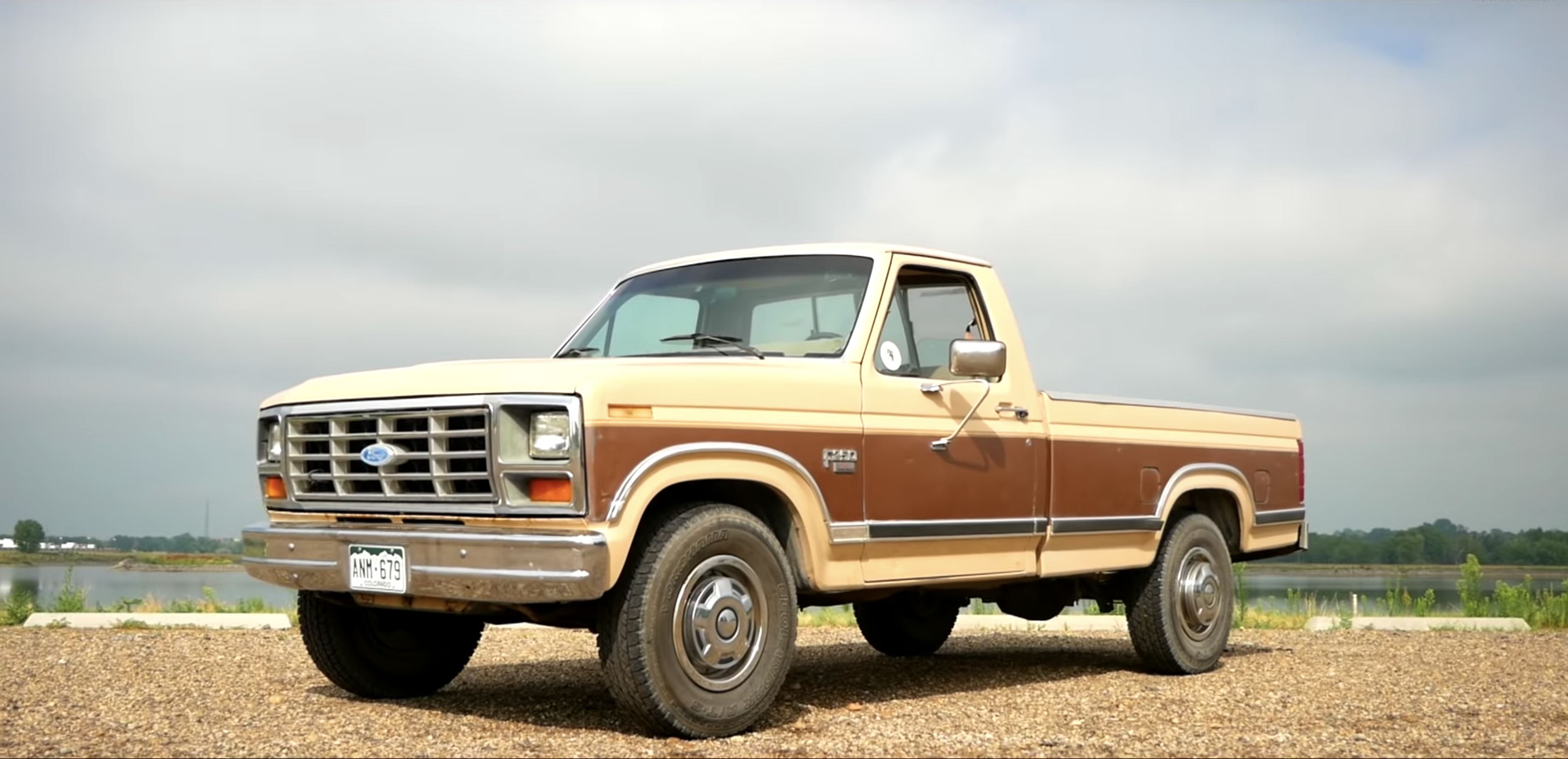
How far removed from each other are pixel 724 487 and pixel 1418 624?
8.56 m

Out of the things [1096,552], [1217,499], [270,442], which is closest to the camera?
[270,442]

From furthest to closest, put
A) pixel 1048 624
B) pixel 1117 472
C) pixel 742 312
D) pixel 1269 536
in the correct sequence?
pixel 1048 624 → pixel 1269 536 → pixel 1117 472 → pixel 742 312

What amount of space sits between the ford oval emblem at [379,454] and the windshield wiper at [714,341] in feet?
5.22

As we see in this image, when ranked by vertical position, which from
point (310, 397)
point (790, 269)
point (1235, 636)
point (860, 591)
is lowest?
point (1235, 636)

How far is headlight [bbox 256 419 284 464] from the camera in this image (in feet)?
22.3

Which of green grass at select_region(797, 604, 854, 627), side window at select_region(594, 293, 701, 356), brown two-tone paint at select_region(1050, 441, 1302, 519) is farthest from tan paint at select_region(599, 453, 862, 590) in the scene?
green grass at select_region(797, 604, 854, 627)

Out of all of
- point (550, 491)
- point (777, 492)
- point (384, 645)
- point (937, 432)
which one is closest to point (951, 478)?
point (937, 432)

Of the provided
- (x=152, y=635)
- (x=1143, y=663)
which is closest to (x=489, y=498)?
(x=1143, y=663)

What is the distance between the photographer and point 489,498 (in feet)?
19.2

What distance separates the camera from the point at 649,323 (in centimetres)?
755

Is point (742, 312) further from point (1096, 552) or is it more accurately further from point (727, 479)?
point (1096, 552)

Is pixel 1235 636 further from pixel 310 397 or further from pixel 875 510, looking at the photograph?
pixel 310 397

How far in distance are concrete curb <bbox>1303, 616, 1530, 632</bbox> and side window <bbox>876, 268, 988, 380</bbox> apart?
593cm

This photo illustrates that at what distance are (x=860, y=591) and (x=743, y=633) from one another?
104cm
